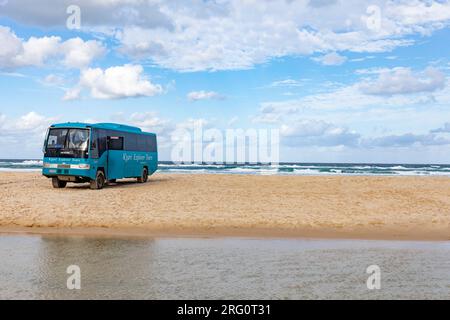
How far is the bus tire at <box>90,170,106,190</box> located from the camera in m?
25.1

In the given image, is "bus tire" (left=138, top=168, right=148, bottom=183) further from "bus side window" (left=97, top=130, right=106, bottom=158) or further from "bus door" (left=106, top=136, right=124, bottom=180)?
"bus side window" (left=97, top=130, right=106, bottom=158)

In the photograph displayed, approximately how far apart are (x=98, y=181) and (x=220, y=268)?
1649 cm

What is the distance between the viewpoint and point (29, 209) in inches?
723

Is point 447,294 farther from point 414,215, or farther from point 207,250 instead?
point 414,215

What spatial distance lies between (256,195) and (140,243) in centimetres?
985

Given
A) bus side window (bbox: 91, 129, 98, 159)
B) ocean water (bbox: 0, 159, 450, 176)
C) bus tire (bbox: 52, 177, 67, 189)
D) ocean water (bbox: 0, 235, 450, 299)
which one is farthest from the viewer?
ocean water (bbox: 0, 159, 450, 176)

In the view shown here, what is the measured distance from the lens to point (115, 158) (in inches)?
1087

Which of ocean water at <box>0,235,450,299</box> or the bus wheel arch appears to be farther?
the bus wheel arch

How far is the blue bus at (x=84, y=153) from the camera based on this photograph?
24625 millimetres

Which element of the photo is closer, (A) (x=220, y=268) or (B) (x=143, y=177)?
(A) (x=220, y=268)
